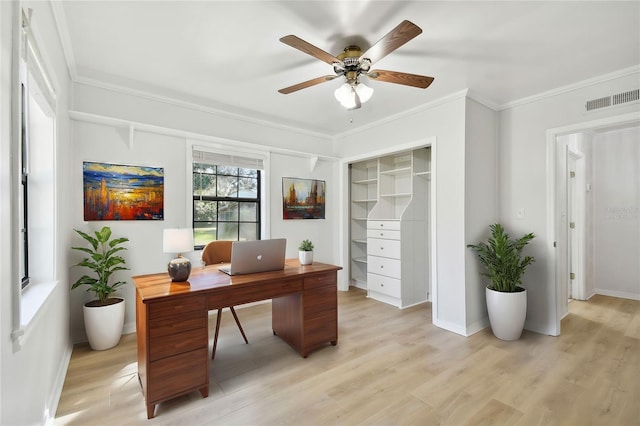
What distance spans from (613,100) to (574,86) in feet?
1.13

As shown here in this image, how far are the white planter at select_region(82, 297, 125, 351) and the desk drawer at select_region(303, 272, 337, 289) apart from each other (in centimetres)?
180

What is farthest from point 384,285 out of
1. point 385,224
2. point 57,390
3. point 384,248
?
point 57,390

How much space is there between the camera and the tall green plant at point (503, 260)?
2.97 meters

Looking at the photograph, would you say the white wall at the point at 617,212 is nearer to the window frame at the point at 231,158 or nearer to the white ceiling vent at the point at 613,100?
the white ceiling vent at the point at 613,100

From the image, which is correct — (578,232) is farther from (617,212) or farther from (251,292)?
(251,292)

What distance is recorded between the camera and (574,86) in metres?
2.89

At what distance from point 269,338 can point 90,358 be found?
1.52 meters

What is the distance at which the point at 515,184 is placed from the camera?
3.33 m

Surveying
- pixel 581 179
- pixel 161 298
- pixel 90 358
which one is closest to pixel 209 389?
pixel 161 298

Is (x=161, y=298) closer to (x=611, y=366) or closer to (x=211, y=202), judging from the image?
(x=211, y=202)

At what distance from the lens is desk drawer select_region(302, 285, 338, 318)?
2525 millimetres

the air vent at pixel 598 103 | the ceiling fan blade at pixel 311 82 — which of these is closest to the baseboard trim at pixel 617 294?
the air vent at pixel 598 103

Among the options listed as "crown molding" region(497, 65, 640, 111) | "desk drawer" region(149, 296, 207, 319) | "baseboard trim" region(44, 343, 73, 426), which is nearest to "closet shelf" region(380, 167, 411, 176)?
"crown molding" region(497, 65, 640, 111)

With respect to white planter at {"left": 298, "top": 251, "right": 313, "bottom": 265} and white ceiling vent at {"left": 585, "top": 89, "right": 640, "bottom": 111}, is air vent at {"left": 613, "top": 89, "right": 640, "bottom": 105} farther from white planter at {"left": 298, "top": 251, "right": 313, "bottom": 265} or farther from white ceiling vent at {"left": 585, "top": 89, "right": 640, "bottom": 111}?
white planter at {"left": 298, "top": 251, "right": 313, "bottom": 265}
